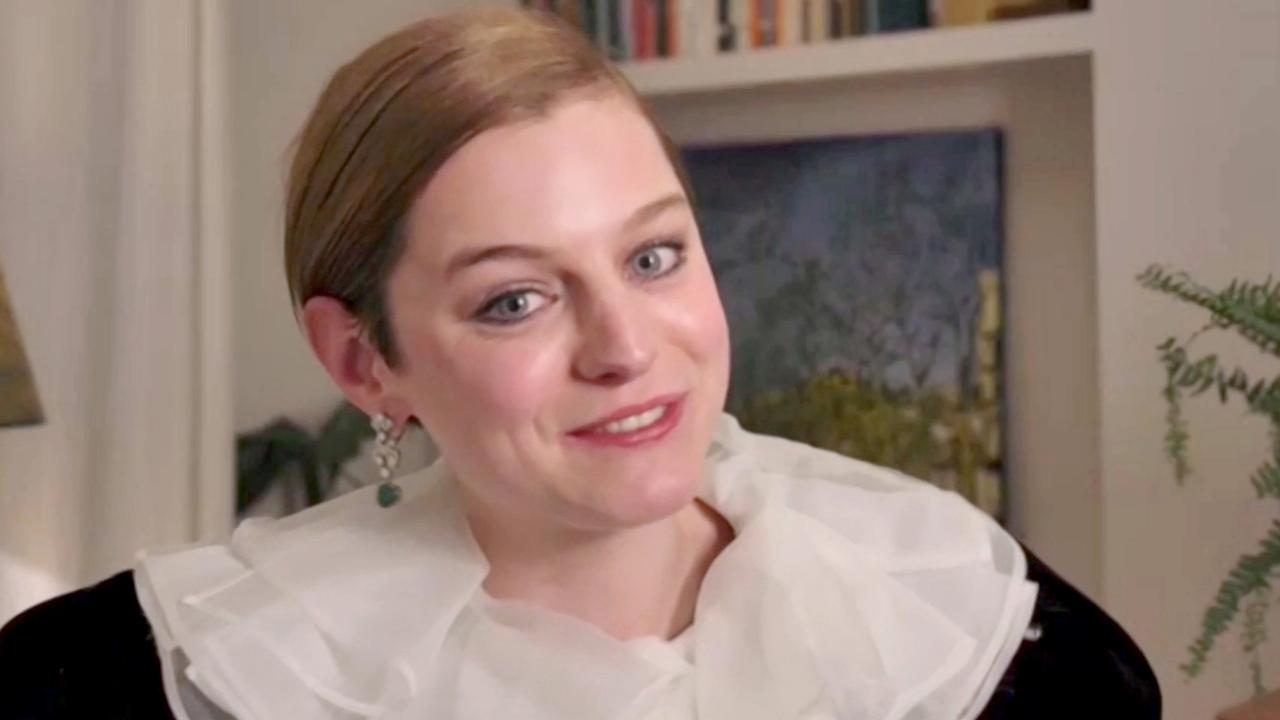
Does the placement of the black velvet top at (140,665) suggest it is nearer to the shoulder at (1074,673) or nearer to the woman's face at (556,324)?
the shoulder at (1074,673)

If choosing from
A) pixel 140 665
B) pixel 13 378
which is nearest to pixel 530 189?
pixel 140 665

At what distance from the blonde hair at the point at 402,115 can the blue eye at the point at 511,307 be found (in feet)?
0.24

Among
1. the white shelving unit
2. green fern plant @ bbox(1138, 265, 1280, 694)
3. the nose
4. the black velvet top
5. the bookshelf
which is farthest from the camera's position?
the white shelving unit

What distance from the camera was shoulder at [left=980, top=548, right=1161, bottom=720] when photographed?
973 millimetres

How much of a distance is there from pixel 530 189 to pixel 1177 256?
91 centimetres

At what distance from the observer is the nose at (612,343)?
825 millimetres

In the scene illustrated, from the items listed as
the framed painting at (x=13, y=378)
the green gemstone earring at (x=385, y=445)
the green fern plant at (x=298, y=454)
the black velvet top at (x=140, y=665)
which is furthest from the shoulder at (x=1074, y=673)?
the green fern plant at (x=298, y=454)

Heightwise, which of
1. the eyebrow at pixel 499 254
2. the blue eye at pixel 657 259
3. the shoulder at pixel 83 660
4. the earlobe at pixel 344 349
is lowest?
the shoulder at pixel 83 660

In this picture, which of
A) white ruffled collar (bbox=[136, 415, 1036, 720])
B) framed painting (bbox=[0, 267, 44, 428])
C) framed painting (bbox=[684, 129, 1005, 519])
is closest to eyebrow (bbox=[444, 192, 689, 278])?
white ruffled collar (bbox=[136, 415, 1036, 720])

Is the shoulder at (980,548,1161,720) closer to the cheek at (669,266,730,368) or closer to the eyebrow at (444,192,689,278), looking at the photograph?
the cheek at (669,266,730,368)

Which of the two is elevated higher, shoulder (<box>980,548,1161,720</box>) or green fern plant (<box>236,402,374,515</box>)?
shoulder (<box>980,548,1161,720</box>)

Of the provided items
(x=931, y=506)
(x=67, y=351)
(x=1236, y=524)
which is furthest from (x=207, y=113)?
(x=1236, y=524)

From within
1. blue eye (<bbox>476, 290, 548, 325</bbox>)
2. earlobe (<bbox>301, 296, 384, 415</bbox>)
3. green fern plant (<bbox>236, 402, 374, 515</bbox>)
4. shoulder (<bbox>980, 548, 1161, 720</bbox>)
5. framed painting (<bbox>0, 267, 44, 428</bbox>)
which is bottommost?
green fern plant (<bbox>236, 402, 374, 515</bbox>)

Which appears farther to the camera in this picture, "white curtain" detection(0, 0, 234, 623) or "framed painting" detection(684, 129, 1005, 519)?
"framed painting" detection(684, 129, 1005, 519)
